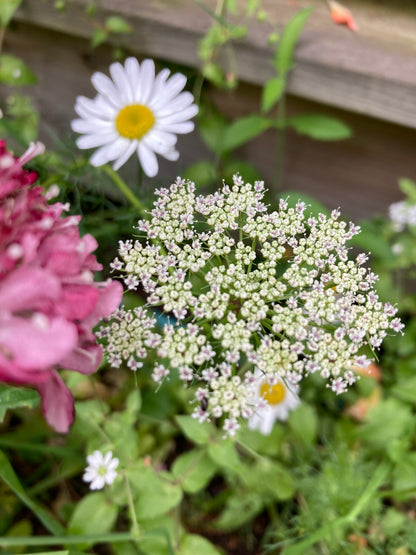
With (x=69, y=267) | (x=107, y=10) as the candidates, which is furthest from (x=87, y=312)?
(x=107, y=10)

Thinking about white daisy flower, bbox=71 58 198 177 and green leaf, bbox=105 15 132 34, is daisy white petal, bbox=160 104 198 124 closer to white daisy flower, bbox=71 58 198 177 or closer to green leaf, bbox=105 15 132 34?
white daisy flower, bbox=71 58 198 177

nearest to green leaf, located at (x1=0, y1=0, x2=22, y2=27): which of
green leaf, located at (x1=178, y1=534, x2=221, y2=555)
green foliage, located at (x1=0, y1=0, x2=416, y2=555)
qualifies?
green foliage, located at (x1=0, y1=0, x2=416, y2=555)

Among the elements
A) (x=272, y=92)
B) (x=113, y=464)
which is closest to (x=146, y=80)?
(x=272, y=92)

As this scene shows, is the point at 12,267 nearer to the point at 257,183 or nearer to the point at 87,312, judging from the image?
the point at 87,312

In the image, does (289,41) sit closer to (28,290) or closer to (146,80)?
(146,80)

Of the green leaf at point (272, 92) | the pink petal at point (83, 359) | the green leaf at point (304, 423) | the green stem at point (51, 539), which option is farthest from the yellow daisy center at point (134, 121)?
the green leaf at point (304, 423)

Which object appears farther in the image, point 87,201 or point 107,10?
point 107,10
